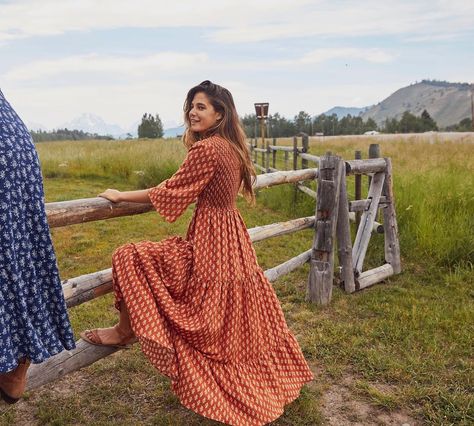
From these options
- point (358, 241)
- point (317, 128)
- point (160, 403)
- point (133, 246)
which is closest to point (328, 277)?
point (358, 241)

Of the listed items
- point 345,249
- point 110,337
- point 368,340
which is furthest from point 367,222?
point 110,337

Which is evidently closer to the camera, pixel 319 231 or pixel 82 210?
pixel 82 210

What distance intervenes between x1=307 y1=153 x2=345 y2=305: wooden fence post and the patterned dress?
284cm

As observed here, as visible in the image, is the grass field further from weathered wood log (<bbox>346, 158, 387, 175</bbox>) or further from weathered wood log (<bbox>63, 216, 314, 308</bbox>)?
weathered wood log (<bbox>346, 158, 387, 175</bbox>)

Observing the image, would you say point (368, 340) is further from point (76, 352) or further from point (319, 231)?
point (76, 352)

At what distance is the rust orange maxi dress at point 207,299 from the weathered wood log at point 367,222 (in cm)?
244

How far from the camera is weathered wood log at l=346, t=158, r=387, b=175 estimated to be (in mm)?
4711

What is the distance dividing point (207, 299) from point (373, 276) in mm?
2841

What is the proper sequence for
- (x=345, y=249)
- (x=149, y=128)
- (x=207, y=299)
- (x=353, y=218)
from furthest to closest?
1. (x=149, y=128)
2. (x=353, y=218)
3. (x=345, y=249)
4. (x=207, y=299)

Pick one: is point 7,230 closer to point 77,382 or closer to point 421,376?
→ point 77,382

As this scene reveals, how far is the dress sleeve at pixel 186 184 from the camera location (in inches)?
97.4

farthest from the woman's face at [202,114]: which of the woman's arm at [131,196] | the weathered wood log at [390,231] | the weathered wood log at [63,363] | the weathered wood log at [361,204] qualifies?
Result: the weathered wood log at [390,231]

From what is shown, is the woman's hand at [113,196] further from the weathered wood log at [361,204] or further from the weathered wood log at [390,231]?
the weathered wood log at [390,231]

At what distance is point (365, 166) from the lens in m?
4.88
